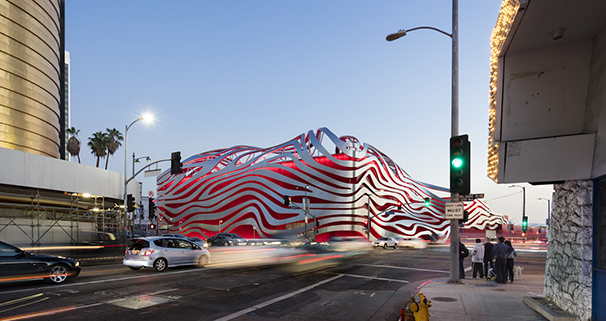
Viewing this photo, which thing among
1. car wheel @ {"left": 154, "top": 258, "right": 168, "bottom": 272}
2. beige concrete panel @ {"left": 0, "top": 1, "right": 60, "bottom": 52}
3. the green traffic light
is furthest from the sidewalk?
beige concrete panel @ {"left": 0, "top": 1, "right": 60, "bottom": 52}

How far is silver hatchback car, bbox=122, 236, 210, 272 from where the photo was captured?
620 inches

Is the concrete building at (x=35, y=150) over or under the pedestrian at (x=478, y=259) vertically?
over

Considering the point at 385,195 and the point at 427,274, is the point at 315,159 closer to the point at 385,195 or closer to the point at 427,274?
the point at 385,195

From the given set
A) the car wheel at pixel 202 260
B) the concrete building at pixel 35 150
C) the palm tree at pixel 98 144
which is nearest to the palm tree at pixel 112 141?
the palm tree at pixel 98 144

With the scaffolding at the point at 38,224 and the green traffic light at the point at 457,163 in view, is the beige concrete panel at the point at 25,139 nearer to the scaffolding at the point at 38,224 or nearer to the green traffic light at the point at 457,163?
the scaffolding at the point at 38,224

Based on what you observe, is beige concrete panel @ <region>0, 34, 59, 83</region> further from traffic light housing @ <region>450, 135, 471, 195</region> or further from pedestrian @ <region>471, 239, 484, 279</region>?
pedestrian @ <region>471, 239, 484, 279</region>

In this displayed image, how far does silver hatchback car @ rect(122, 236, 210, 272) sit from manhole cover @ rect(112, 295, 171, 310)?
5797 mm

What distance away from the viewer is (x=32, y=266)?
1177 centimetres

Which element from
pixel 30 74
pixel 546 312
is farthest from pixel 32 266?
pixel 30 74

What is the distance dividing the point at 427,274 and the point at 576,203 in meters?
10.2

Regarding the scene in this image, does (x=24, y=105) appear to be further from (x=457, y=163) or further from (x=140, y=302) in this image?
(x=457, y=163)

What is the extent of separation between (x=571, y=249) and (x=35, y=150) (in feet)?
126

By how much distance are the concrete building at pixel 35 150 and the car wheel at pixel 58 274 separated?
14.3 meters

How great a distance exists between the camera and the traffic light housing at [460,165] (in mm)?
10961
